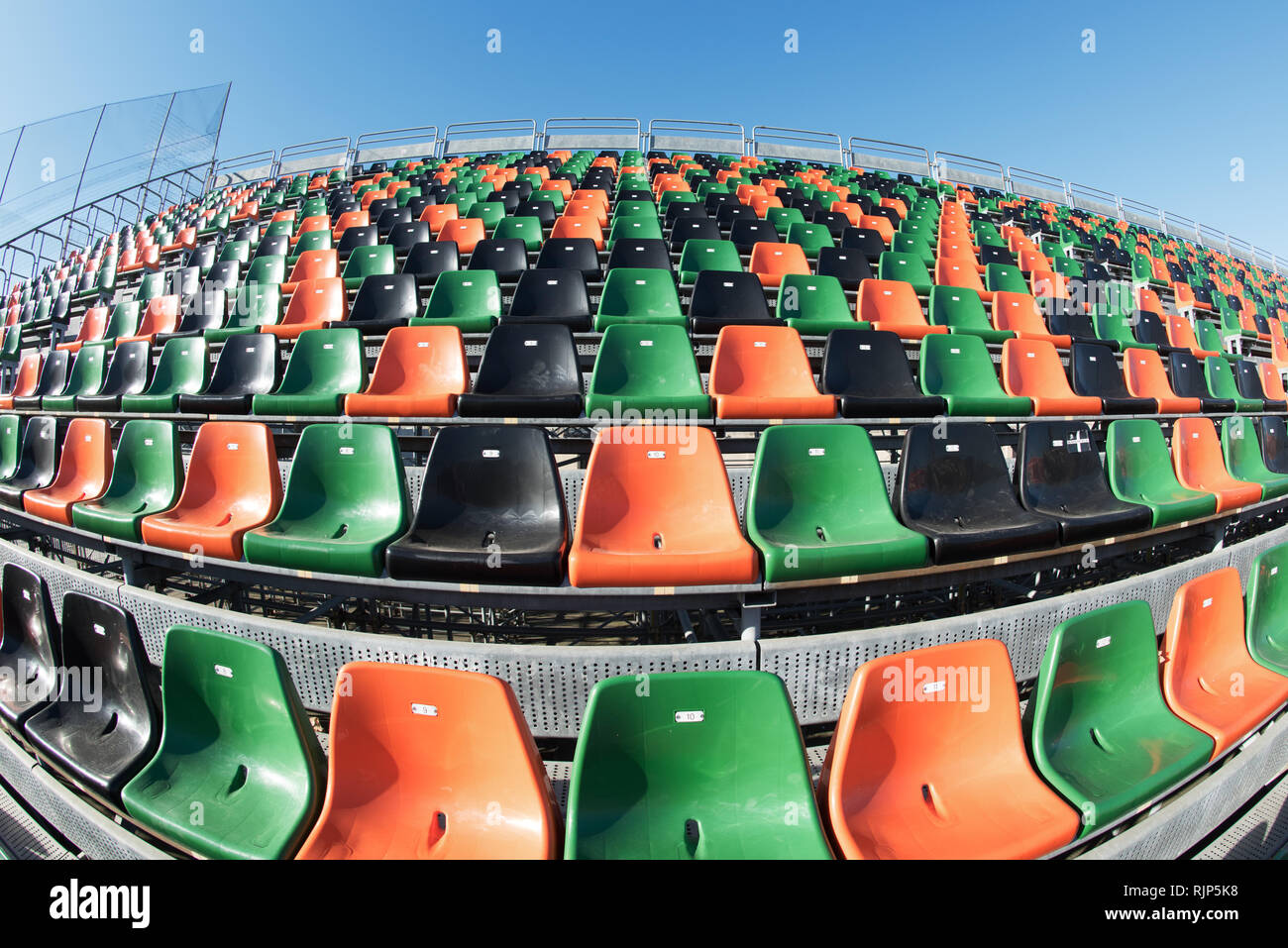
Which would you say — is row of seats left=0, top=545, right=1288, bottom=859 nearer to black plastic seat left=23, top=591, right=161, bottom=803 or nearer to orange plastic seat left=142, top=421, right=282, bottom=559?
black plastic seat left=23, top=591, right=161, bottom=803

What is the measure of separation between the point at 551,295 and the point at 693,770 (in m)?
2.99

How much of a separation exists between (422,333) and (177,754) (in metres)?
2.10

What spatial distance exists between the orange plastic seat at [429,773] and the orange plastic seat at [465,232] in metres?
4.96

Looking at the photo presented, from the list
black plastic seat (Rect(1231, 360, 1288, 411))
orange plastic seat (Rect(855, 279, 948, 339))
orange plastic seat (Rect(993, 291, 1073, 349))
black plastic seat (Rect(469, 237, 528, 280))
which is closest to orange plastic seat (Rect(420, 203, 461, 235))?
black plastic seat (Rect(469, 237, 528, 280))

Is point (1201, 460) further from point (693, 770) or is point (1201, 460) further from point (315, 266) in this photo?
point (315, 266)

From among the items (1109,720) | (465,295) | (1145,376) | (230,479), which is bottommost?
(1109,720)

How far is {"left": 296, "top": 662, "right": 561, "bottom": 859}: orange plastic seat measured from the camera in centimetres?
117

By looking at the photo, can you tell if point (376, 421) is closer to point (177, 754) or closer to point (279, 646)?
point (279, 646)

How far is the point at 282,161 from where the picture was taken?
11922mm

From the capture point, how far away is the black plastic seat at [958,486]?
196 cm

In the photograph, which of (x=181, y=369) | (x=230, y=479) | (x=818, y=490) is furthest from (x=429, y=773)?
(x=181, y=369)

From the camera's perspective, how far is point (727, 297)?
3.48 meters
